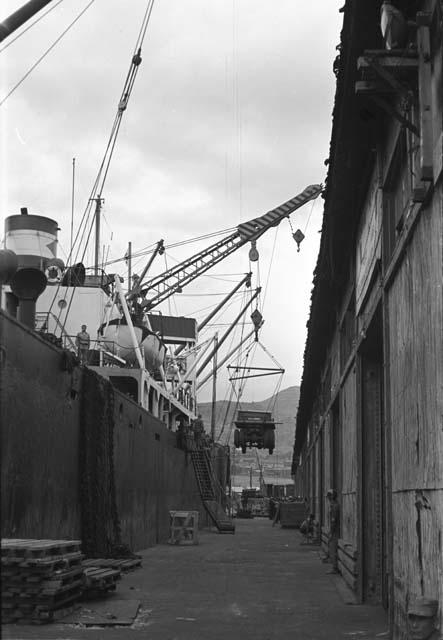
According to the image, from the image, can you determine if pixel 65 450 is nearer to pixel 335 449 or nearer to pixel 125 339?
pixel 335 449

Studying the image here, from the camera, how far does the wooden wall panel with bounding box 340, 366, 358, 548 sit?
12938 millimetres

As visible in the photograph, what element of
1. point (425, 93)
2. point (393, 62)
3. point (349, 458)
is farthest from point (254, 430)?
point (425, 93)

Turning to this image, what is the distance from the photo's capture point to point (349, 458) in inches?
554

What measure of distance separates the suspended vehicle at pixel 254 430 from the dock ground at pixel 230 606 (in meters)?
29.4

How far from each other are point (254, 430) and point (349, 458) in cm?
3460

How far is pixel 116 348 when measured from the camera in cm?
2886

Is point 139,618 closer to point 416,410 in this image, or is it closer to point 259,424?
point 416,410

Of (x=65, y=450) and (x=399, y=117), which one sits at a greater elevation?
(x=399, y=117)

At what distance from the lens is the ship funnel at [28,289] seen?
13.8m

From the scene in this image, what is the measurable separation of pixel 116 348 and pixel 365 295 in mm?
18589

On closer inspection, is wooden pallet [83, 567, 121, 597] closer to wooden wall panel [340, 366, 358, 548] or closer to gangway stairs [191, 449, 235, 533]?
wooden wall panel [340, 366, 358, 548]

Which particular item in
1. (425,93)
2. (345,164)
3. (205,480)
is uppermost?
(345,164)

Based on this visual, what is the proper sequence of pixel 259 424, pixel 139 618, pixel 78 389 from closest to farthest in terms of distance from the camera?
pixel 139 618
pixel 78 389
pixel 259 424

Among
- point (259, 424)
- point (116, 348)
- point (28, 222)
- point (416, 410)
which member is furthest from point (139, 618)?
point (259, 424)
